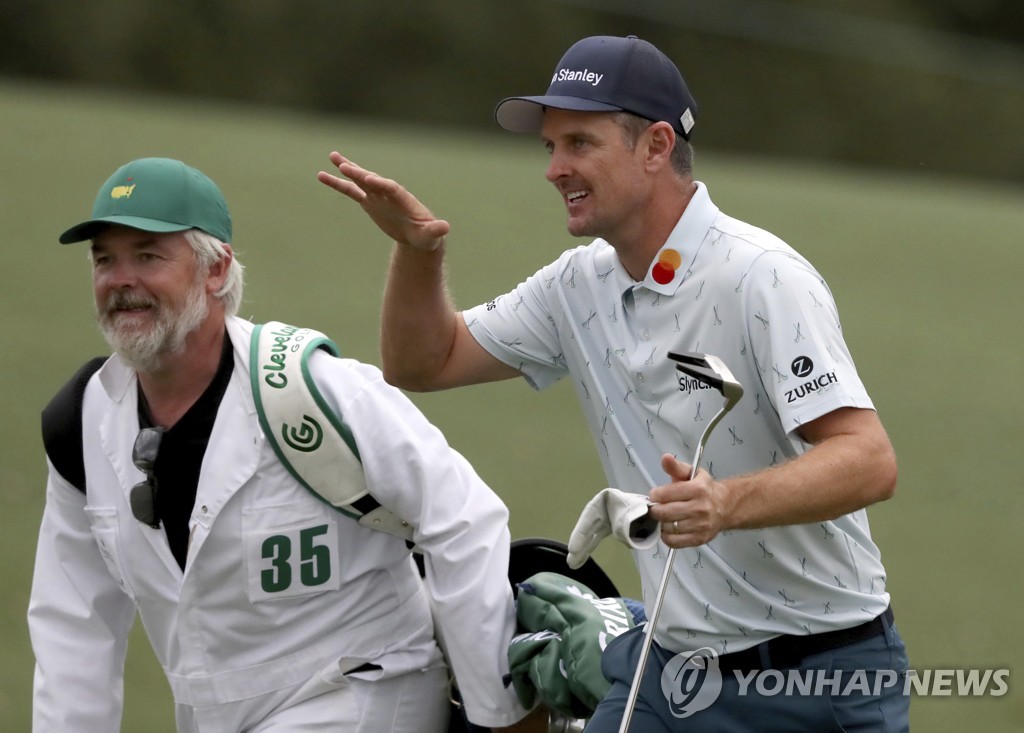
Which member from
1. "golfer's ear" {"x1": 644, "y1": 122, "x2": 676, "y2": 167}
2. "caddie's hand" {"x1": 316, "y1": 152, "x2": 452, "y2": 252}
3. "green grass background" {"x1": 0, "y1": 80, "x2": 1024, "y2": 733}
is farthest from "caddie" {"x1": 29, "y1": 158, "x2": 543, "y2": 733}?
"green grass background" {"x1": 0, "y1": 80, "x2": 1024, "y2": 733}

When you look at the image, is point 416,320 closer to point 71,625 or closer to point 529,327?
point 529,327

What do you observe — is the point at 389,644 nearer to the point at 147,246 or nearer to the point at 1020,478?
the point at 147,246

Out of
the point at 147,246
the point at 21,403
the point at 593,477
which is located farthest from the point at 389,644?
the point at 21,403

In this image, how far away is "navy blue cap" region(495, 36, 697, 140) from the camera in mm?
4258

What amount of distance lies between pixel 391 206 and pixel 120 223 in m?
0.81

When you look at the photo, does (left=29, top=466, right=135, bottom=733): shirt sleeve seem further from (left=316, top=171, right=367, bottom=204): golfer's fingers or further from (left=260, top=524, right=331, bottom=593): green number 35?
(left=316, top=171, right=367, bottom=204): golfer's fingers

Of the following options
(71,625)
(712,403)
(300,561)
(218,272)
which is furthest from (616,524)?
(71,625)

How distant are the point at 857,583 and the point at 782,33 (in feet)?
129

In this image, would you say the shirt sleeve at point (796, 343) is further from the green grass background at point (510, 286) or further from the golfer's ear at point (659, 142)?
the green grass background at point (510, 286)

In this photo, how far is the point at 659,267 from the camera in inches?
163

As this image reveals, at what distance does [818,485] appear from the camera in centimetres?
360

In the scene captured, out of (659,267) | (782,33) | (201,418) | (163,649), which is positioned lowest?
(163,649)

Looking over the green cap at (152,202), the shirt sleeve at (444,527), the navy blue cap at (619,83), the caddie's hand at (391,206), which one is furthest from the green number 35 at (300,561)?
the navy blue cap at (619,83)

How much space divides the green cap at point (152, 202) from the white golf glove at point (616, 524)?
1.73 m
